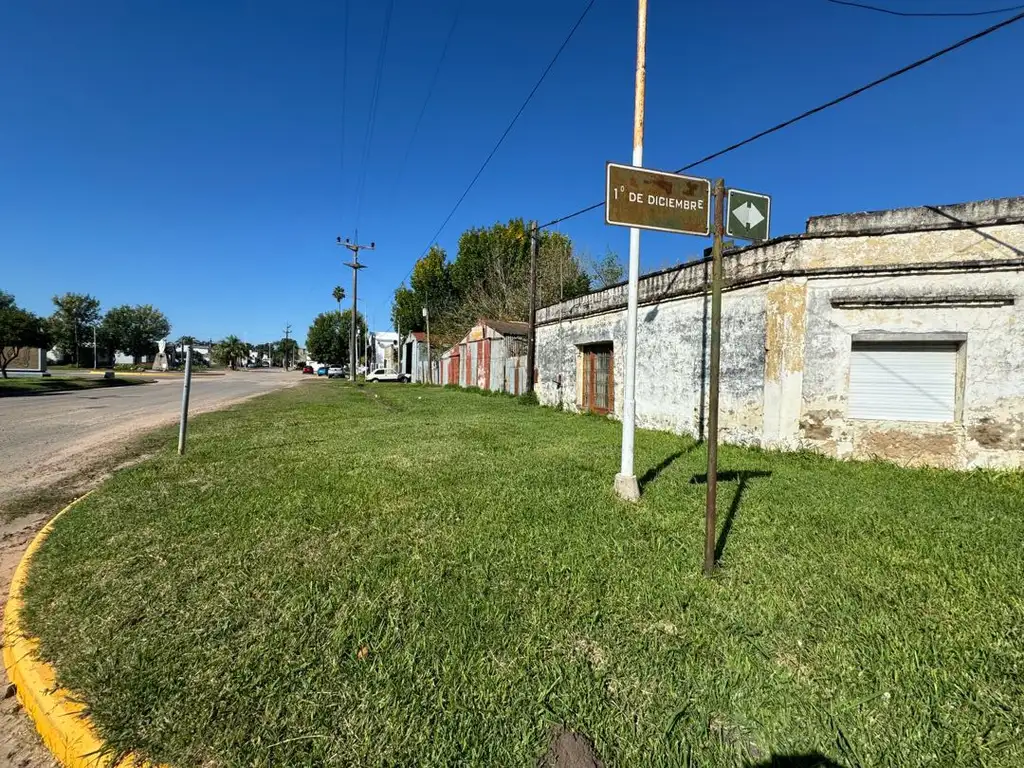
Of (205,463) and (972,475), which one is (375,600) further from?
(972,475)

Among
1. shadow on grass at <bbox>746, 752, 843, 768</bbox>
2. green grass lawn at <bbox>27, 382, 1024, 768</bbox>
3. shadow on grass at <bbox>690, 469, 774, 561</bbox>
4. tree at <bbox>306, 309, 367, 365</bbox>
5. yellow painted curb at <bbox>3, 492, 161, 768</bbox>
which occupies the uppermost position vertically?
tree at <bbox>306, 309, 367, 365</bbox>

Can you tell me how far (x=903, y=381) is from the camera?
745 cm

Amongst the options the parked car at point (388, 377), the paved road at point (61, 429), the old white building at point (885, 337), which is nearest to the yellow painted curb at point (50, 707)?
the paved road at point (61, 429)

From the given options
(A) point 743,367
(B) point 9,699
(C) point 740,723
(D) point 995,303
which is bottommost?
(B) point 9,699

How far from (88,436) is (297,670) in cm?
1095

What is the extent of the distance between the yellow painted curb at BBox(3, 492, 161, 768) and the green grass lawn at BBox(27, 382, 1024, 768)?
2.6 inches

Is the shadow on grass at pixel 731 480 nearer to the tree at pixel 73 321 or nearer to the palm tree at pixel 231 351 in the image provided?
the tree at pixel 73 321

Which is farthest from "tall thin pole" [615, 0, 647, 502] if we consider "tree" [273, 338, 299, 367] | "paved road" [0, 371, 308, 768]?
"tree" [273, 338, 299, 367]

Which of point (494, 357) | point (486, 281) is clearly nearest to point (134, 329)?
point (486, 281)

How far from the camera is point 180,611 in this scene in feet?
10.1

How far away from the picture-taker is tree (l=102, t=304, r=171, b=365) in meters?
67.3

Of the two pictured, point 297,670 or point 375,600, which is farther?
point 375,600

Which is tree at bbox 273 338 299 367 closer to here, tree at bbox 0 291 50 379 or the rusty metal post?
tree at bbox 0 291 50 379

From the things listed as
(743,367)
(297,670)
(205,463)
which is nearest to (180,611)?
(297,670)
